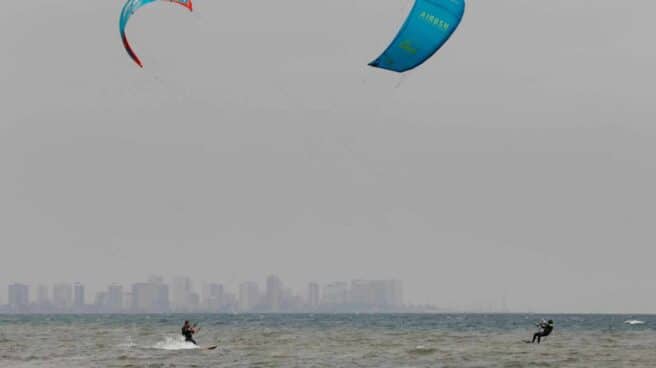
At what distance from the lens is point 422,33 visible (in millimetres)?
29484

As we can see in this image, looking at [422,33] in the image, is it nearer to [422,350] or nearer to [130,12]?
[130,12]

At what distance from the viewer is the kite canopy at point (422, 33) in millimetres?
29203

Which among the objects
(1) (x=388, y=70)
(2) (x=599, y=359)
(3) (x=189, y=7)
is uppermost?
(3) (x=189, y=7)

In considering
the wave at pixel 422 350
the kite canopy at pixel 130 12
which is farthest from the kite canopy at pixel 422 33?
the wave at pixel 422 350

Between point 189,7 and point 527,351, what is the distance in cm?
2414

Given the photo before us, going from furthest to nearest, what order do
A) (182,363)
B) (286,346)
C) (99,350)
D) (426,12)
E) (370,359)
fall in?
(286,346) < (99,350) < (370,359) < (182,363) < (426,12)

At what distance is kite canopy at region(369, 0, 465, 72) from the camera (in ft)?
95.8

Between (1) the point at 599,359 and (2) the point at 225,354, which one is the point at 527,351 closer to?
(1) the point at 599,359

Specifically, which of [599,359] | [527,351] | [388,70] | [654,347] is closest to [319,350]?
[527,351]

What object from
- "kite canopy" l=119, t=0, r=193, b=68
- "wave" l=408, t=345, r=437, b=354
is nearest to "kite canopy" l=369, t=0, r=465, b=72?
"kite canopy" l=119, t=0, r=193, b=68

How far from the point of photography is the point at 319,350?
49.0 m

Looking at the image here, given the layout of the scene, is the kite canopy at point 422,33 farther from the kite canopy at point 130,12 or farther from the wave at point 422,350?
the wave at point 422,350

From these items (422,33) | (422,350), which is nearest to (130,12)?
(422,33)

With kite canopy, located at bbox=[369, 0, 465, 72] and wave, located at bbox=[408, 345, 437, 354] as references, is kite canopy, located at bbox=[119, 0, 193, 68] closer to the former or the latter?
kite canopy, located at bbox=[369, 0, 465, 72]
